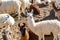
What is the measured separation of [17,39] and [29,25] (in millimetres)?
618

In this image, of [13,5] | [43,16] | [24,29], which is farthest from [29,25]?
[13,5]

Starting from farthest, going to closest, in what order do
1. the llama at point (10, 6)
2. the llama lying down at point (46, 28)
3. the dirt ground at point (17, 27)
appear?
the llama at point (10, 6) → the dirt ground at point (17, 27) → the llama lying down at point (46, 28)

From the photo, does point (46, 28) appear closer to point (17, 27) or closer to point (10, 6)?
point (17, 27)

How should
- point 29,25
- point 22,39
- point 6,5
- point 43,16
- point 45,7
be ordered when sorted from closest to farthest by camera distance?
point 22,39
point 29,25
point 43,16
point 6,5
point 45,7

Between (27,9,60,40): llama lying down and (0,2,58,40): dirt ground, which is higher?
(27,9,60,40): llama lying down

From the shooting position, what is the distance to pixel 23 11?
13.3 metres

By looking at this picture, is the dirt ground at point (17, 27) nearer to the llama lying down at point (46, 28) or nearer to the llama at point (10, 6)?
the llama at point (10, 6)

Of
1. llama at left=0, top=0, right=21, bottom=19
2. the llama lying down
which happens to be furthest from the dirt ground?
the llama lying down

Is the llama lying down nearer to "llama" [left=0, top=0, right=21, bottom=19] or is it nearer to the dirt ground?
the dirt ground

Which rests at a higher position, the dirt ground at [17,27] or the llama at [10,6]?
the llama at [10,6]

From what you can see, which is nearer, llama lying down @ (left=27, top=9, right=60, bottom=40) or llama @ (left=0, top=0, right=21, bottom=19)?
llama lying down @ (left=27, top=9, right=60, bottom=40)

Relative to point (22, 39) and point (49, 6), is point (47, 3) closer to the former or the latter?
point (49, 6)

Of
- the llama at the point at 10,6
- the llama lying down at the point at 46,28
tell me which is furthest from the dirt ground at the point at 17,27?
the llama lying down at the point at 46,28

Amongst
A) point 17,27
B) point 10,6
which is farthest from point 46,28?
point 10,6
